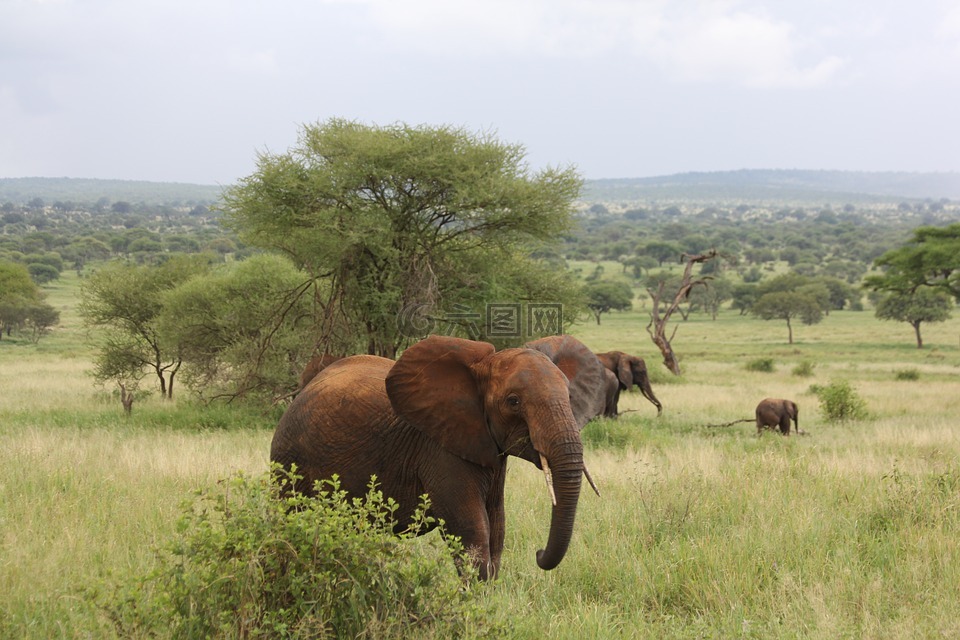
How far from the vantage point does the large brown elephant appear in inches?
158

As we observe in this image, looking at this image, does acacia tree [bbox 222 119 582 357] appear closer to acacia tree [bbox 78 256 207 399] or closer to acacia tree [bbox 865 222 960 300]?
acacia tree [bbox 78 256 207 399]

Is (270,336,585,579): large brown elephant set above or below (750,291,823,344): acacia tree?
above

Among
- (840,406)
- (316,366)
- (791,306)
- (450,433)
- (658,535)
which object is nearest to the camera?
(450,433)

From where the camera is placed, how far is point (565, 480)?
12.8 feet

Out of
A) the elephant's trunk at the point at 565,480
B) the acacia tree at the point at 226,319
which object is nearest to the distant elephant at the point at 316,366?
the elephant's trunk at the point at 565,480

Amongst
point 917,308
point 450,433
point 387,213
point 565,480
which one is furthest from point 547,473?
point 917,308

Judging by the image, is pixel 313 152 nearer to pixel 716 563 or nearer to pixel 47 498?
pixel 47 498

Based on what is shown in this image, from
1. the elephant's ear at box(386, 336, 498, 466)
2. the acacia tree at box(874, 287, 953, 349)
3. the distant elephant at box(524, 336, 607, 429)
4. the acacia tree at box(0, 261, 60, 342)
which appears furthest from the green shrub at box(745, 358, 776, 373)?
the acacia tree at box(0, 261, 60, 342)

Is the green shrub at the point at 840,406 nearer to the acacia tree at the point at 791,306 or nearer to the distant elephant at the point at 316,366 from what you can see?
the distant elephant at the point at 316,366

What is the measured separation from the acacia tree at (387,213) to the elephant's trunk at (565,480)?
9548mm

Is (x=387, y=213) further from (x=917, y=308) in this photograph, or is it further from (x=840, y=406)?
(x=917, y=308)

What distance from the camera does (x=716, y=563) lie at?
5191 millimetres

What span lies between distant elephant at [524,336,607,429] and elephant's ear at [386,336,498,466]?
1.64 feet

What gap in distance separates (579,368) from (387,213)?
10.2m
